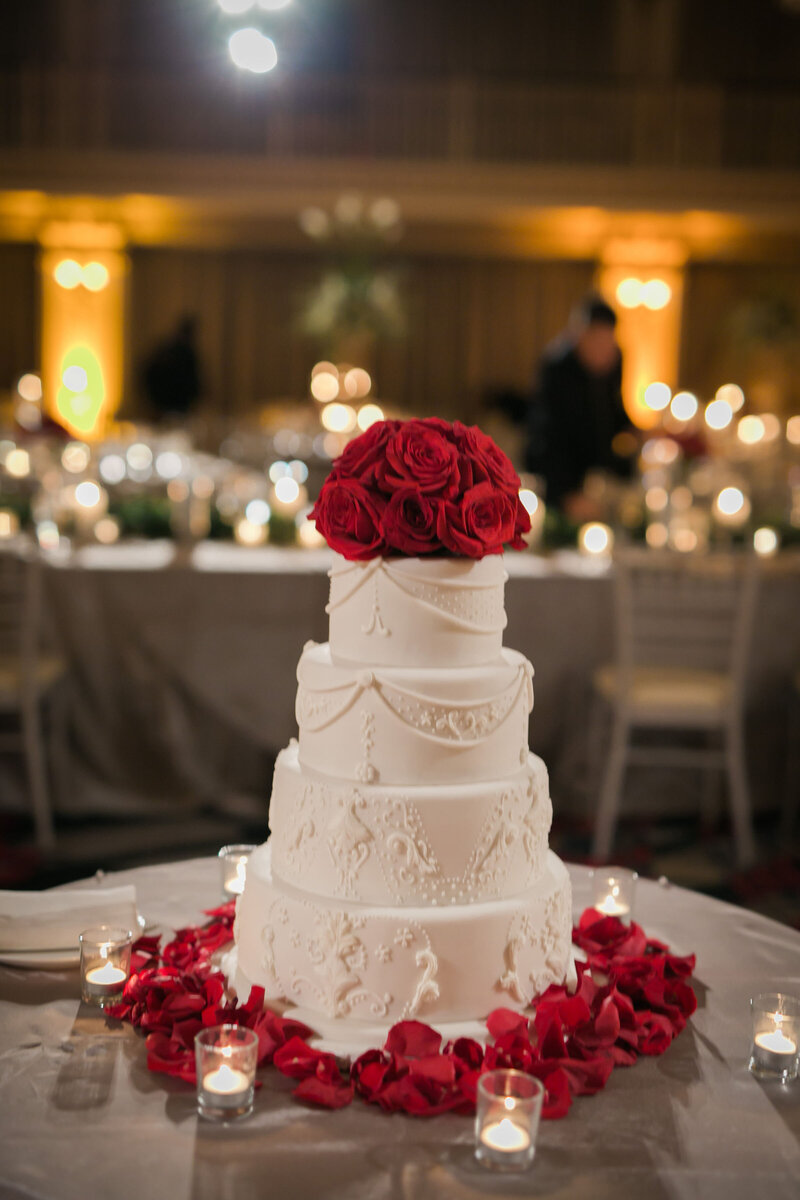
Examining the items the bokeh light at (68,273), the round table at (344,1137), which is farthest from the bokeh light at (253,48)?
the bokeh light at (68,273)

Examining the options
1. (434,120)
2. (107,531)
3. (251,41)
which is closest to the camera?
(251,41)

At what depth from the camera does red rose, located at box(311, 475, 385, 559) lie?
1.76 m

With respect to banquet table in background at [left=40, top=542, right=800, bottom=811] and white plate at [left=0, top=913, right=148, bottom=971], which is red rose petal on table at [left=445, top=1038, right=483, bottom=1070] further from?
banquet table in background at [left=40, top=542, right=800, bottom=811]

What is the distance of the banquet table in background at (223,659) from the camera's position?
179 inches

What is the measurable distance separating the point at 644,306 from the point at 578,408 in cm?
935

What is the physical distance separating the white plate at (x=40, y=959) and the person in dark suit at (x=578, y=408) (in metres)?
3.90

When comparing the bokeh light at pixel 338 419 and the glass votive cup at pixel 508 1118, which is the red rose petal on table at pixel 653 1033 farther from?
the bokeh light at pixel 338 419

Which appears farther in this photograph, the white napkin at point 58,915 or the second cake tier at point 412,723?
the white napkin at point 58,915

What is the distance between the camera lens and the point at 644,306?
47.3ft

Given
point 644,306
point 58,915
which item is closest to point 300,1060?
point 58,915

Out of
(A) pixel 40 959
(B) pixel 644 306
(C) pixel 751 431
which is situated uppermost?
(B) pixel 644 306

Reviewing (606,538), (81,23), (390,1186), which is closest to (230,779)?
(606,538)

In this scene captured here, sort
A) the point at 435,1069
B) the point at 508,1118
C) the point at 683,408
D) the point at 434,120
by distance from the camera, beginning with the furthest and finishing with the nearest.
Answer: the point at 434,120 < the point at 683,408 < the point at 435,1069 < the point at 508,1118

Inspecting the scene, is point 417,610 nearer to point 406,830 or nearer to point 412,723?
point 412,723
